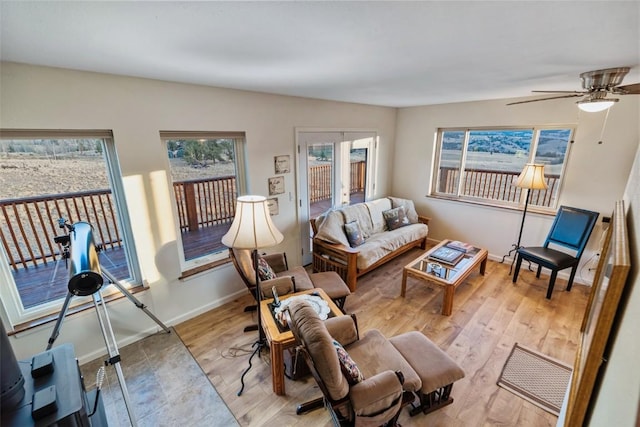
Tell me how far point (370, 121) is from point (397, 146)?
861 mm

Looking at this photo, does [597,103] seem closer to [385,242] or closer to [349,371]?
[385,242]

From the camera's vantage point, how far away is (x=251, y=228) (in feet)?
6.32

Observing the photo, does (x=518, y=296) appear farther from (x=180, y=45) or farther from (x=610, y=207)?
(x=180, y=45)

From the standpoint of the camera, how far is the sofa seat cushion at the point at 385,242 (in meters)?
3.42

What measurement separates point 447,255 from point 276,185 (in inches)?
91.5

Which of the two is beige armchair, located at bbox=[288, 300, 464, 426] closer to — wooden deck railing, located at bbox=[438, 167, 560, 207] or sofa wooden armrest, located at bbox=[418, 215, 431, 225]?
sofa wooden armrest, located at bbox=[418, 215, 431, 225]

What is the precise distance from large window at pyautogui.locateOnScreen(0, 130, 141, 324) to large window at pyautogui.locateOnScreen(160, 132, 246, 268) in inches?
19.7

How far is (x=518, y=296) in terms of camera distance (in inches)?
A: 129

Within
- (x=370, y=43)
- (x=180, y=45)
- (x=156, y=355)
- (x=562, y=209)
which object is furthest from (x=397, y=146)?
(x=156, y=355)

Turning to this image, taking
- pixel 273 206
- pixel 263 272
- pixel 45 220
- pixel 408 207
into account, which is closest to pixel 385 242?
pixel 408 207

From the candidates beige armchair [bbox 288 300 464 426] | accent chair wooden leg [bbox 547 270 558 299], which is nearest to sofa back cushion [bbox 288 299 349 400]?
beige armchair [bbox 288 300 464 426]

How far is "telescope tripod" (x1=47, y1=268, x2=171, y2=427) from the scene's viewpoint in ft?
5.26

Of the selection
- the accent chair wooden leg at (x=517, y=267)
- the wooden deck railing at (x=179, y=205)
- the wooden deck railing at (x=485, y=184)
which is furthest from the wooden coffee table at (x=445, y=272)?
the wooden deck railing at (x=179, y=205)

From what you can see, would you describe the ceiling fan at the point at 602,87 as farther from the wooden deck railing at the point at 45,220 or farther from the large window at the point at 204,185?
the wooden deck railing at the point at 45,220
